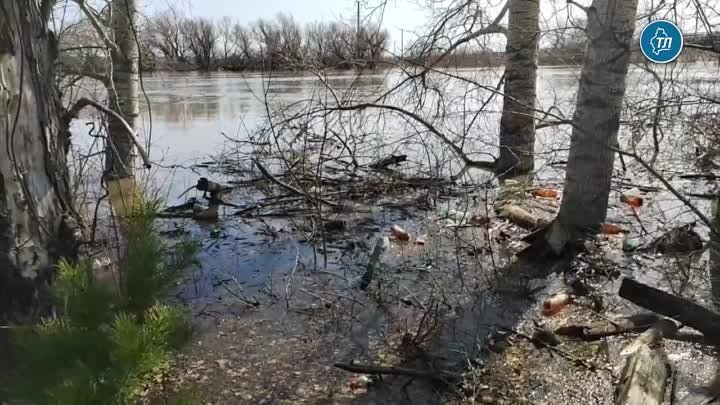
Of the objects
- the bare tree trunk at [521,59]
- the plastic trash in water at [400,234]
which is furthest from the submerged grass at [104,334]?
the bare tree trunk at [521,59]

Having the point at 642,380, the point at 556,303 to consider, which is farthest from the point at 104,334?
the point at 556,303

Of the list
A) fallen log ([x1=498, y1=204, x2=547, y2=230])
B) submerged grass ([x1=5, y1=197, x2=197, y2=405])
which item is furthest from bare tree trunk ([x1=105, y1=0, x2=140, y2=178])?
submerged grass ([x1=5, y1=197, x2=197, y2=405])

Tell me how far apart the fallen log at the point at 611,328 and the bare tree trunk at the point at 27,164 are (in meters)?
2.71

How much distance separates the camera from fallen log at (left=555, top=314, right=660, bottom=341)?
10.9ft

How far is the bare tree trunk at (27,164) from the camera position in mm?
2092

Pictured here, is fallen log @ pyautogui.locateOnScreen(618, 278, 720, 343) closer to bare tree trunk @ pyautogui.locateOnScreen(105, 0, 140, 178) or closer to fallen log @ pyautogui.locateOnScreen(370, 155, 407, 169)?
fallen log @ pyautogui.locateOnScreen(370, 155, 407, 169)

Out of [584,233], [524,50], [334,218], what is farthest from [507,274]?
[524,50]

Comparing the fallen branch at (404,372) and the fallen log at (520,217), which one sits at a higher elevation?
the fallen log at (520,217)

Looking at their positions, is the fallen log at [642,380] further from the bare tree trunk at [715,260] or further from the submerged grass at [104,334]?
the submerged grass at [104,334]

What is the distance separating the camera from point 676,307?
3.24m

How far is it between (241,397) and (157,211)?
1.41 metres

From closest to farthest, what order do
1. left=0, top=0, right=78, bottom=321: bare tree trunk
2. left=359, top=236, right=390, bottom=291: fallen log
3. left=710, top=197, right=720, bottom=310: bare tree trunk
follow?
left=0, top=0, right=78, bottom=321: bare tree trunk, left=710, top=197, right=720, bottom=310: bare tree trunk, left=359, top=236, right=390, bottom=291: fallen log

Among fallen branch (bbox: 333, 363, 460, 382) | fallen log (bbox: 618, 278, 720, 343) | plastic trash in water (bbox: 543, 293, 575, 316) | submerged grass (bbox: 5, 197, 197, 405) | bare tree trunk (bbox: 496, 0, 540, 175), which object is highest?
bare tree trunk (bbox: 496, 0, 540, 175)

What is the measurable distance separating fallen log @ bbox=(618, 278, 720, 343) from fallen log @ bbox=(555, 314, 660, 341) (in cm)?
7
